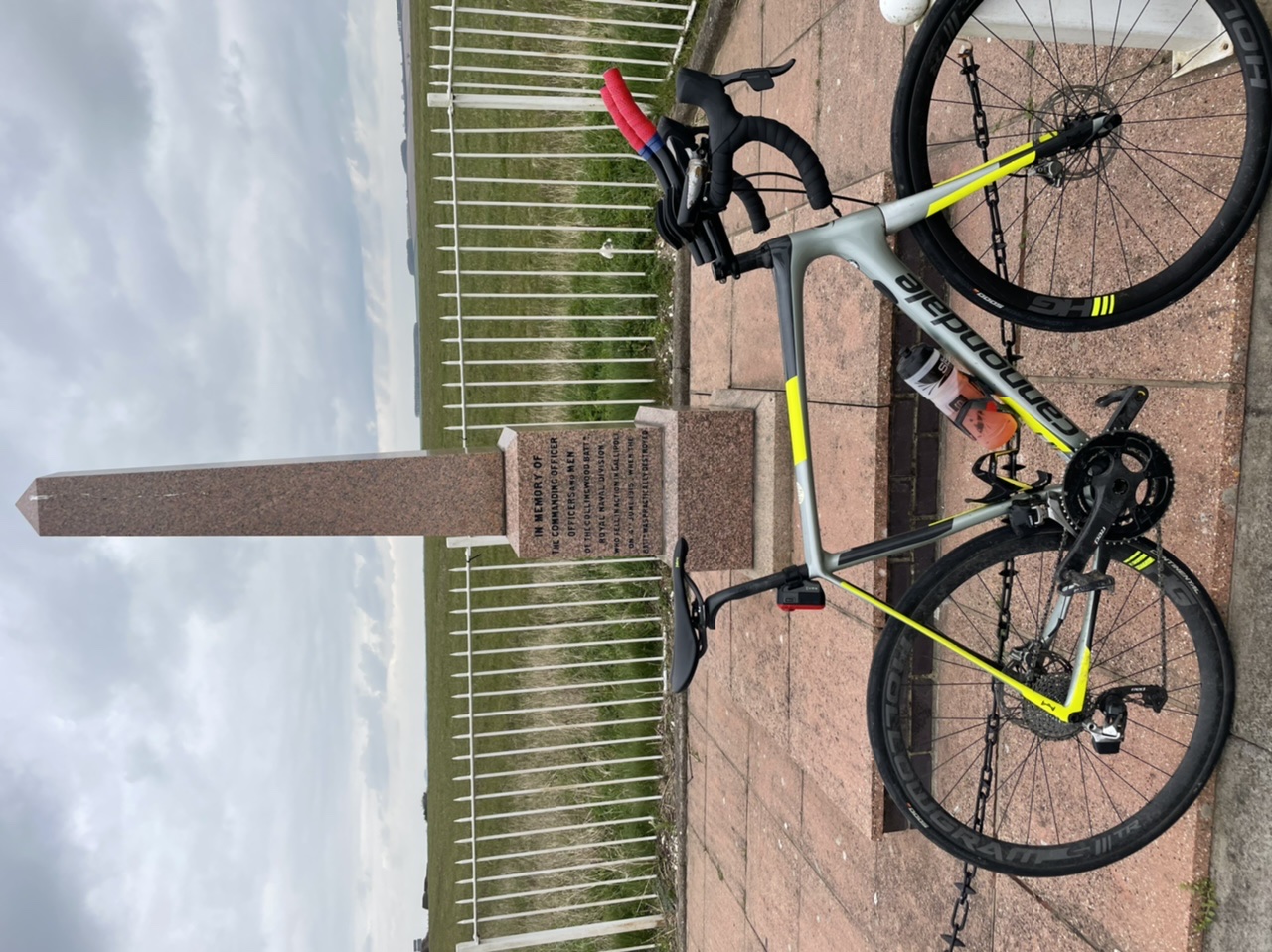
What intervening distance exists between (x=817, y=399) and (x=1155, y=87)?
1.90 metres

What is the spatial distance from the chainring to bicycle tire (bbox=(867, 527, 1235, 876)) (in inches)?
4.7

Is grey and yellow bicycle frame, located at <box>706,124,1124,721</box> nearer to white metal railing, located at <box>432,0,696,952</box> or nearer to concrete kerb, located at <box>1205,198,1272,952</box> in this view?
concrete kerb, located at <box>1205,198,1272,952</box>

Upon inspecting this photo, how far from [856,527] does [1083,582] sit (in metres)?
1.74

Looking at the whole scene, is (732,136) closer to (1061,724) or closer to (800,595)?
(800,595)

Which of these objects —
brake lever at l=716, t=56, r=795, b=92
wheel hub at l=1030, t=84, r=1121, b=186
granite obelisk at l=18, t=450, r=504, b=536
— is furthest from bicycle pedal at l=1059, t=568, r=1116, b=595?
granite obelisk at l=18, t=450, r=504, b=536

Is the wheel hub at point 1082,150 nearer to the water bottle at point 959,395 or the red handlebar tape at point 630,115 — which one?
the water bottle at point 959,395

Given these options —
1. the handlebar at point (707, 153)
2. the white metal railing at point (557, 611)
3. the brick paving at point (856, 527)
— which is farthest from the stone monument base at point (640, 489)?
the white metal railing at point (557, 611)

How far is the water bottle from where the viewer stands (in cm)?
246

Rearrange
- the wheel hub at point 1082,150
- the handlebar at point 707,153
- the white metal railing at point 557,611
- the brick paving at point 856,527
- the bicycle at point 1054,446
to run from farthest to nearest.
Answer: the white metal railing at point 557,611 < the wheel hub at point 1082,150 < the brick paving at point 856,527 < the handlebar at point 707,153 < the bicycle at point 1054,446

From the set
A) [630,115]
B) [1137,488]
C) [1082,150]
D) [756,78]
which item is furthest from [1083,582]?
[630,115]

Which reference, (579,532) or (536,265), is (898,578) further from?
(536,265)

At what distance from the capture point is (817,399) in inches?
161

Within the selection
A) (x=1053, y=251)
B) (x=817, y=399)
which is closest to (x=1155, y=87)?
(x=1053, y=251)

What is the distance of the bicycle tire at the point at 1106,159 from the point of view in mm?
2227
